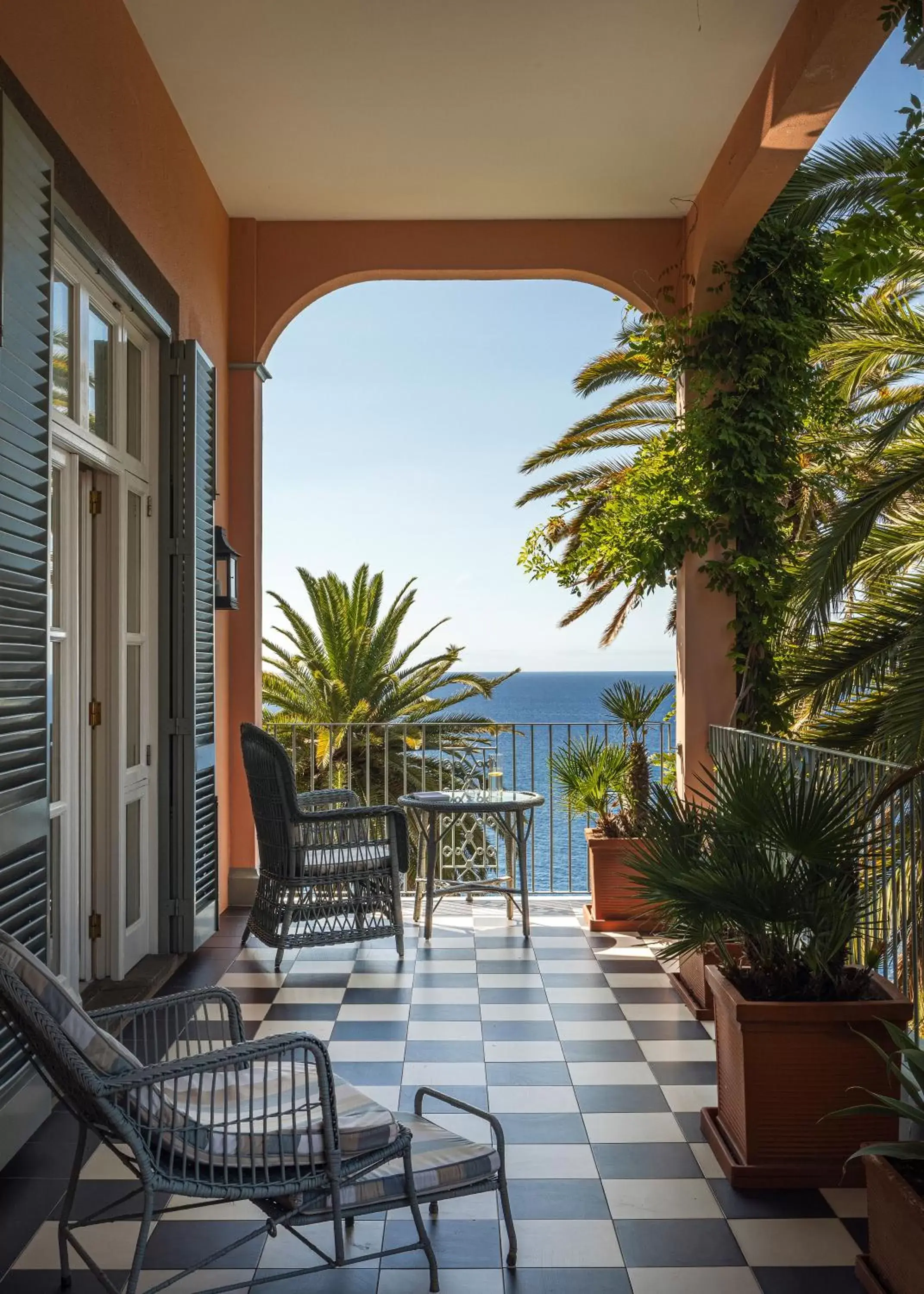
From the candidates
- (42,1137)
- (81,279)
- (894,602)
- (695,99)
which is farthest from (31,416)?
(894,602)

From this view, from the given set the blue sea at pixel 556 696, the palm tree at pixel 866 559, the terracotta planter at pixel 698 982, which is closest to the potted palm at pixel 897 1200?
the terracotta planter at pixel 698 982

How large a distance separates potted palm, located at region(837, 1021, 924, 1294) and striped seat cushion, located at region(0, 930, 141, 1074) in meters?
1.42

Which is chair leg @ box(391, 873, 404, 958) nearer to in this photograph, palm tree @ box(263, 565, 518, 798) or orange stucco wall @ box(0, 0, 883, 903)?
orange stucco wall @ box(0, 0, 883, 903)

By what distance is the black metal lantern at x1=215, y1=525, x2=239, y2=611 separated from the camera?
5454 mm

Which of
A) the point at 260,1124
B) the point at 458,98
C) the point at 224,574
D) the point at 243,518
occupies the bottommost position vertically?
the point at 260,1124

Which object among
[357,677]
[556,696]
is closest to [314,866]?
[357,677]

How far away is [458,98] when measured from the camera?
4910 mm

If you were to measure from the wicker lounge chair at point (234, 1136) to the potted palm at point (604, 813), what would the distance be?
302 cm

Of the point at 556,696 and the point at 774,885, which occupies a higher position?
the point at 774,885

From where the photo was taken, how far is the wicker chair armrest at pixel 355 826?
482cm

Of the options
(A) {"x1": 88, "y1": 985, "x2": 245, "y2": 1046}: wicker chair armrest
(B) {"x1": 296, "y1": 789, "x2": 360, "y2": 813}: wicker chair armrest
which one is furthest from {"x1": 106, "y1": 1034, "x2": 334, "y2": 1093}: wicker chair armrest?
(B) {"x1": 296, "y1": 789, "x2": 360, "y2": 813}: wicker chair armrest

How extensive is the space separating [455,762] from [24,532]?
6.29 metres

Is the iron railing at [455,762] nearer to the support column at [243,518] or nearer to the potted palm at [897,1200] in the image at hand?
the support column at [243,518]

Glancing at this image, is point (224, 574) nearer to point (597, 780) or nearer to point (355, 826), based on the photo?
point (355, 826)
